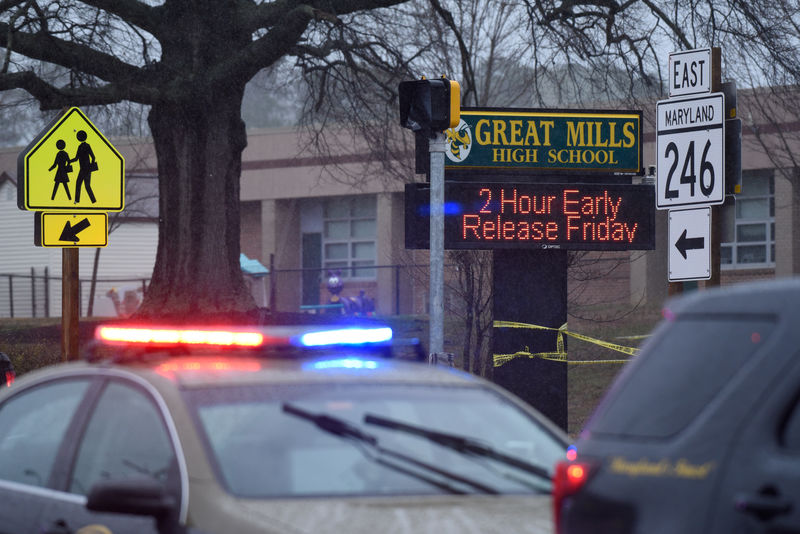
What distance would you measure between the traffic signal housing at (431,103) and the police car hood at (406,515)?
5.56 m

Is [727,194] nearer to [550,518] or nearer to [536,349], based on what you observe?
[536,349]

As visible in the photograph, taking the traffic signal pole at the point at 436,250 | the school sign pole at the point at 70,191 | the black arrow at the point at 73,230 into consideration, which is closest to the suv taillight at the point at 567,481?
the traffic signal pole at the point at 436,250

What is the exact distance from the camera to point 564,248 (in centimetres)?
1209

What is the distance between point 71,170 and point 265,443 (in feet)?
22.2

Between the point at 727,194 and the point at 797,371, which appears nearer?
the point at 797,371

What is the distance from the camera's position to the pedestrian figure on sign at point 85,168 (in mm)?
10852

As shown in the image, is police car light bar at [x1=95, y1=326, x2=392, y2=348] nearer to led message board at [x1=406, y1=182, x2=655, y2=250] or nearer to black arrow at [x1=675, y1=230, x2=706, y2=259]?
black arrow at [x1=675, y1=230, x2=706, y2=259]

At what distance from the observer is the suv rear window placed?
355cm

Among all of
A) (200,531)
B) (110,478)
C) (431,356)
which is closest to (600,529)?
(200,531)

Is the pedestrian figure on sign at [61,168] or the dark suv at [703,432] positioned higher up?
the pedestrian figure on sign at [61,168]

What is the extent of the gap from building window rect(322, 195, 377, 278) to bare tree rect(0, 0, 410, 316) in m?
27.3

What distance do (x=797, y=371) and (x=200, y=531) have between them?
1948 millimetres

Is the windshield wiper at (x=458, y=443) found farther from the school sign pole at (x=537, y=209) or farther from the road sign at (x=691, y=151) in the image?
the school sign pole at (x=537, y=209)

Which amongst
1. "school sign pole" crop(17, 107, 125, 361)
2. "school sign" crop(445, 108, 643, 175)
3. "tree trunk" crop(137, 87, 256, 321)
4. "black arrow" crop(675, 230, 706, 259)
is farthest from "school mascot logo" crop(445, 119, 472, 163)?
"tree trunk" crop(137, 87, 256, 321)
